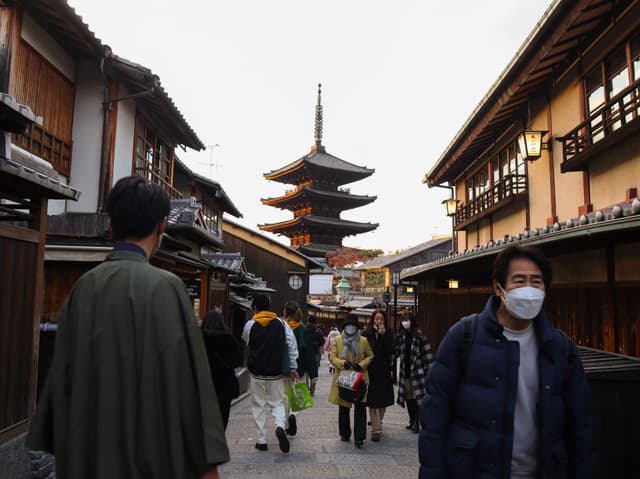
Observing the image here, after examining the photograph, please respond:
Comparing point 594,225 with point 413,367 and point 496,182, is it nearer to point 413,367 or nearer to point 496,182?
point 413,367

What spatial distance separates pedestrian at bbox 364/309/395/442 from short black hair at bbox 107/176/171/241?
5.14 meters

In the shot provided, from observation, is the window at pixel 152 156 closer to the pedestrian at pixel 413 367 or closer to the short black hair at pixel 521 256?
the pedestrian at pixel 413 367

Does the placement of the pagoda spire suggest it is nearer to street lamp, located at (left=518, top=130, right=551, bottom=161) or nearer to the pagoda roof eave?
the pagoda roof eave

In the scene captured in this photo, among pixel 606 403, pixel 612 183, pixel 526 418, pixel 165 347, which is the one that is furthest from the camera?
pixel 612 183

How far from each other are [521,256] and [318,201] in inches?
1579

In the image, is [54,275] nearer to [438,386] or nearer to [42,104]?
[42,104]

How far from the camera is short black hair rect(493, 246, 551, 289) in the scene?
274 cm

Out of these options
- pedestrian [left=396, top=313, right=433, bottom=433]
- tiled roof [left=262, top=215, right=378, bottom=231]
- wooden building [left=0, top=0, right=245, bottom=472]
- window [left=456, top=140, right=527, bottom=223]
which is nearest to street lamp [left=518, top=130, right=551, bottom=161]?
window [left=456, top=140, right=527, bottom=223]

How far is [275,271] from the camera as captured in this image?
31766 mm

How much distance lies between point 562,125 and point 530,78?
1169 millimetres

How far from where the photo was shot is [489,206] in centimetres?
1401

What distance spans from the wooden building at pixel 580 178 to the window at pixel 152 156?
720cm

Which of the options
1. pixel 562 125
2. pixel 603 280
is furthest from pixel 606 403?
pixel 562 125

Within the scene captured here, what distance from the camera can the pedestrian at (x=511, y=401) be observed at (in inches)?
97.0
